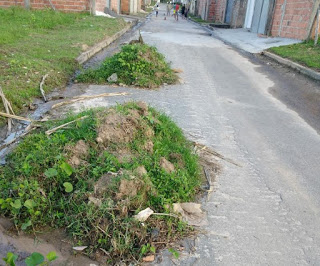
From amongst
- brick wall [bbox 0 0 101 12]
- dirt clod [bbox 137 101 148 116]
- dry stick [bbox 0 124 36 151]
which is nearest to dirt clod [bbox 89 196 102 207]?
dirt clod [bbox 137 101 148 116]

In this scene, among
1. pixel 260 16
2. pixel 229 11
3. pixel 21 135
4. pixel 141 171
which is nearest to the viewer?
pixel 141 171

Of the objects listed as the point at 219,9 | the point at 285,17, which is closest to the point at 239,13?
the point at 219,9

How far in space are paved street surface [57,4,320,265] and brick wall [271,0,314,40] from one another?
586 centimetres

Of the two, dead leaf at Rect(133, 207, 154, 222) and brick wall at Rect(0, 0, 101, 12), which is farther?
brick wall at Rect(0, 0, 101, 12)

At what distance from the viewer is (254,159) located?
3908 mm

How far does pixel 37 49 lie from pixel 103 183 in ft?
21.5

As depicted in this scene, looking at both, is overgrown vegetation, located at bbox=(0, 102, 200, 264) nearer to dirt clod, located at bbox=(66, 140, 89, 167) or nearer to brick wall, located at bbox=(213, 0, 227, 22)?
dirt clod, located at bbox=(66, 140, 89, 167)

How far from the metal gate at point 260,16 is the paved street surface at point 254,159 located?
9.89 meters

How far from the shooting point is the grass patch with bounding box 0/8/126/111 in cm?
553

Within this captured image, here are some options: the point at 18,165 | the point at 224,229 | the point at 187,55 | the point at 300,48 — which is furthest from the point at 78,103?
the point at 300,48

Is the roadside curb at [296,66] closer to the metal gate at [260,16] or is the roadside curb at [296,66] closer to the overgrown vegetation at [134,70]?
the overgrown vegetation at [134,70]

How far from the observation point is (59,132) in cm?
347

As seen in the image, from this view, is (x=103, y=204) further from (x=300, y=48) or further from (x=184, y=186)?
(x=300, y=48)

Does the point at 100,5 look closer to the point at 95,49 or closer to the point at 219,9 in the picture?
the point at 95,49
